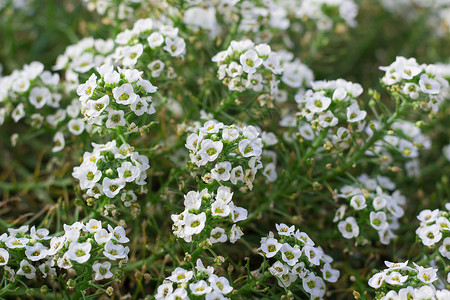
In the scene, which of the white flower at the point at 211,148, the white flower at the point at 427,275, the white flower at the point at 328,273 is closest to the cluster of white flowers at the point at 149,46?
the white flower at the point at 211,148

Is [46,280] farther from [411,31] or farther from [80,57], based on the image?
[411,31]

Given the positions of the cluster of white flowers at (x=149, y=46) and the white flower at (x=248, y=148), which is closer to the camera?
the white flower at (x=248, y=148)

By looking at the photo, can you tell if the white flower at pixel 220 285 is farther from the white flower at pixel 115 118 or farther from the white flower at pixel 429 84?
the white flower at pixel 429 84

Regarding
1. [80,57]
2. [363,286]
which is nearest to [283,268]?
[363,286]

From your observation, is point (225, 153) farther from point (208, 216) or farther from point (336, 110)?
point (336, 110)

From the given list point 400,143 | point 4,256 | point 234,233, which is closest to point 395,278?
point 234,233

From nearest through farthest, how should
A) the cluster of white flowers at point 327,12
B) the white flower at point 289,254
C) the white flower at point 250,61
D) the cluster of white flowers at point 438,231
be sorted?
the white flower at point 289,254, the cluster of white flowers at point 438,231, the white flower at point 250,61, the cluster of white flowers at point 327,12
